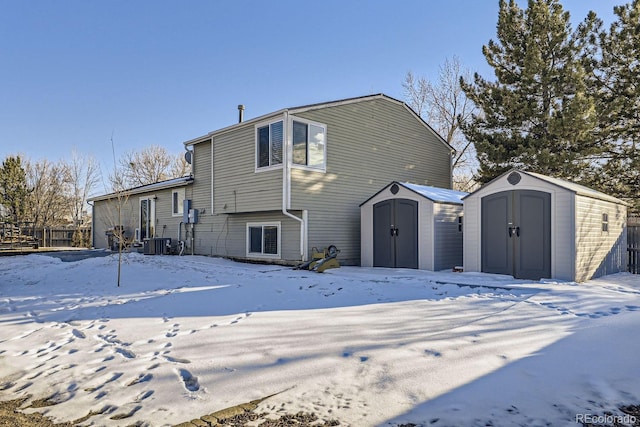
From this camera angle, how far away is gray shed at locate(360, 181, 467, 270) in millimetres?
11250

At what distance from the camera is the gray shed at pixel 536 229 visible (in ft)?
29.8

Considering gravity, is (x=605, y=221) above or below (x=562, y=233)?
above

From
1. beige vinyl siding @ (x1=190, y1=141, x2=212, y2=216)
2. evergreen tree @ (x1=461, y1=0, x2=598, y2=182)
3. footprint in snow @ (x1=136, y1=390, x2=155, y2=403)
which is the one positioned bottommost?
footprint in snow @ (x1=136, y1=390, x2=155, y2=403)

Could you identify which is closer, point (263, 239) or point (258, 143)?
point (258, 143)

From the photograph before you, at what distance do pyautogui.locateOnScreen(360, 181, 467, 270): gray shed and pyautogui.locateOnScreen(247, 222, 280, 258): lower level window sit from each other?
8.75 feet

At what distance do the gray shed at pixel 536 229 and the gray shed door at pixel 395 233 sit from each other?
1478mm

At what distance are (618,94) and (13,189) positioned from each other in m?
33.6

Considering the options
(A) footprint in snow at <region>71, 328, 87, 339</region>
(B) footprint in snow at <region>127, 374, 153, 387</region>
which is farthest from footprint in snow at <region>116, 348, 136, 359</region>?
(A) footprint in snow at <region>71, 328, 87, 339</region>

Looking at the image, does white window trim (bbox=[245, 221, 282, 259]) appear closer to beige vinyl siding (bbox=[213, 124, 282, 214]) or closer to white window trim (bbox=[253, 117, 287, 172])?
beige vinyl siding (bbox=[213, 124, 282, 214])

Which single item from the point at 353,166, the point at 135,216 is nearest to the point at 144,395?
the point at 353,166

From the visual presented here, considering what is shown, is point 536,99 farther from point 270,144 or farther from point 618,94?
point 270,144

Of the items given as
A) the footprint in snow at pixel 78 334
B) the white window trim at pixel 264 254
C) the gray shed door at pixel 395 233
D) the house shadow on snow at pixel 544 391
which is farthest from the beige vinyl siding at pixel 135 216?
the house shadow on snow at pixel 544 391

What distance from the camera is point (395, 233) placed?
11.9 metres

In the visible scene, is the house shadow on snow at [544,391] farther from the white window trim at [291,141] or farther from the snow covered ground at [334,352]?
the white window trim at [291,141]
